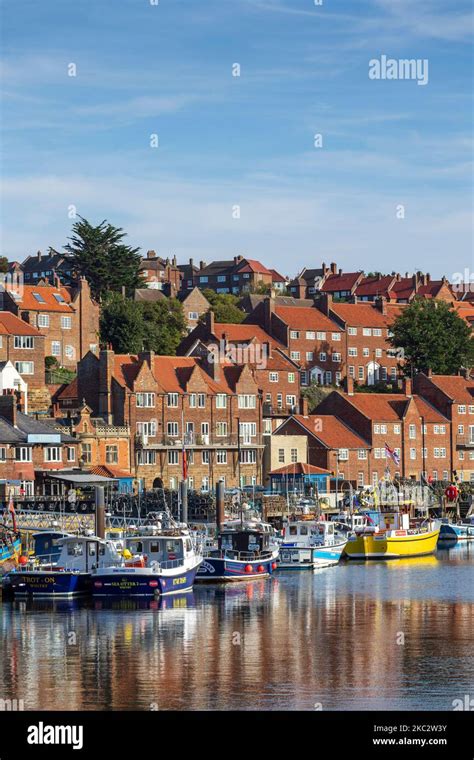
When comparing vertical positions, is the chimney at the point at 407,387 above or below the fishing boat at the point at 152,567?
above

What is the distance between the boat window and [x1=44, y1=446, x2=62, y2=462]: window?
92.8 ft

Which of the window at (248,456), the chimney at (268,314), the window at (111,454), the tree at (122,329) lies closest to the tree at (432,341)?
the chimney at (268,314)

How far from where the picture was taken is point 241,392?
386ft

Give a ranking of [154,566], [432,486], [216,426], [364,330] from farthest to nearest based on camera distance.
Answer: [364,330]
[432,486]
[216,426]
[154,566]

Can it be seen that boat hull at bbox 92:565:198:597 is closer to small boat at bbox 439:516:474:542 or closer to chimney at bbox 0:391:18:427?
chimney at bbox 0:391:18:427

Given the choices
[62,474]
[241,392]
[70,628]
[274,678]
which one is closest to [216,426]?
[241,392]

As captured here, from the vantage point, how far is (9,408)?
9906cm

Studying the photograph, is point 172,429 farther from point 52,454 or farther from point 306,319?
point 306,319

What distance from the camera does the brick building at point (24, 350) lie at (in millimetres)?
116938

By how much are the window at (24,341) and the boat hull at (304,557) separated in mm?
36429

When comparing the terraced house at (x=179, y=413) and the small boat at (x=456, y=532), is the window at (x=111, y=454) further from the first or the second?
the small boat at (x=456, y=532)

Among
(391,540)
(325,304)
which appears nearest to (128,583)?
(391,540)

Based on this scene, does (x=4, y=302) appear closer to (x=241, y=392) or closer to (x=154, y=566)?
(x=241, y=392)
